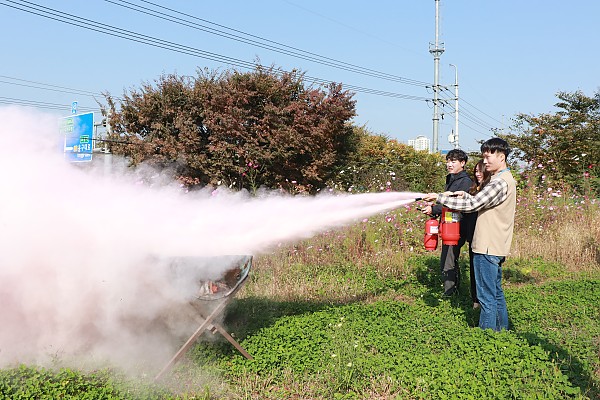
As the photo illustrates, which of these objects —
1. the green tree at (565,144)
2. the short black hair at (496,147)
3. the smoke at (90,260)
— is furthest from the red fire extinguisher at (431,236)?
the green tree at (565,144)

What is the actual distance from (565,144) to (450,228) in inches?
455

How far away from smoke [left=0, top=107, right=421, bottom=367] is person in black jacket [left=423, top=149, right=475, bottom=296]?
3128mm

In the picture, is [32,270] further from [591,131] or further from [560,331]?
[591,131]

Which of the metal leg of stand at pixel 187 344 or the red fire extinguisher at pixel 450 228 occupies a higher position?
the red fire extinguisher at pixel 450 228

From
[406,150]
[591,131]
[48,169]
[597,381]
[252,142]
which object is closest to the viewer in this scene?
[597,381]

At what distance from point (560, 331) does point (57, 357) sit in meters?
5.26

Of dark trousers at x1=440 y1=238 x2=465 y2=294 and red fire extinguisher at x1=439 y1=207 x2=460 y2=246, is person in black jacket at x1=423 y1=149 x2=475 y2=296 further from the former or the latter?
red fire extinguisher at x1=439 y1=207 x2=460 y2=246

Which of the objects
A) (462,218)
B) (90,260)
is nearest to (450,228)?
(462,218)

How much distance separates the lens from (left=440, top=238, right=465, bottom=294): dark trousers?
7.11m

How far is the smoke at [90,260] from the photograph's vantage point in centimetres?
483

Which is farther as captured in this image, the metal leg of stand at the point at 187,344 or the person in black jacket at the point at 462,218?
the person in black jacket at the point at 462,218

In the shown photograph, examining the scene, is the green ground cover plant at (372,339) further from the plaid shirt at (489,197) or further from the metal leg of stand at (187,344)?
the plaid shirt at (489,197)

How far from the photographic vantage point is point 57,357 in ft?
15.4

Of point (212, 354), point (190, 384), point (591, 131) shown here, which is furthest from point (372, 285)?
point (591, 131)
